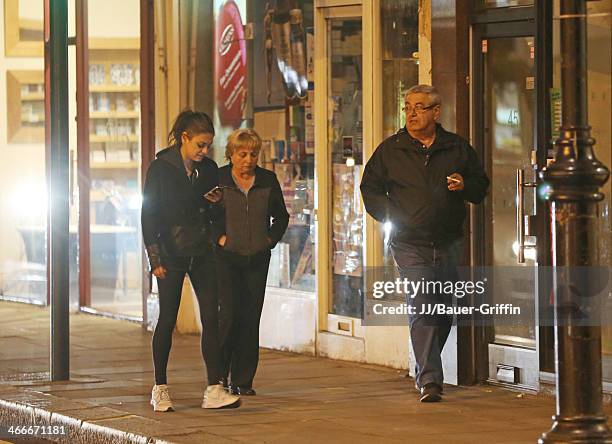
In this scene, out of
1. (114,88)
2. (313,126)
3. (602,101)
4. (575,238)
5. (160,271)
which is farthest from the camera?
(114,88)

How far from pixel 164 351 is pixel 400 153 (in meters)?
1.98

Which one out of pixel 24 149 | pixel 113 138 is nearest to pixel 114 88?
pixel 113 138

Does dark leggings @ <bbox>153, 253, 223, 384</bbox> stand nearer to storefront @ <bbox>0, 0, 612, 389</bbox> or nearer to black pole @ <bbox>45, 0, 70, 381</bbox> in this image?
black pole @ <bbox>45, 0, 70, 381</bbox>

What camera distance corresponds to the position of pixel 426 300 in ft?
31.2

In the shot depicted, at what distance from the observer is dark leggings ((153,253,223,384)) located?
908 cm

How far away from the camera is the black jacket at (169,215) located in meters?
9.05

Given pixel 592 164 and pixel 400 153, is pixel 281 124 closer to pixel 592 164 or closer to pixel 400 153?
pixel 400 153

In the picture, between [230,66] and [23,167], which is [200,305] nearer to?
[230,66]

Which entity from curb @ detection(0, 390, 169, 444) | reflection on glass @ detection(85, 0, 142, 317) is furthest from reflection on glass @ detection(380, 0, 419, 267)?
reflection on glass @ detection(85, 0, 142, 317)

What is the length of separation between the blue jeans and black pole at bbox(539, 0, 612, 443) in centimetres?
278

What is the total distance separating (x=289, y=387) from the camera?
33.5 ft

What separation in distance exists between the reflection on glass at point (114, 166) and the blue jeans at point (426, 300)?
5.87 metres

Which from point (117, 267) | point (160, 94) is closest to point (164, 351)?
point (160, 94)

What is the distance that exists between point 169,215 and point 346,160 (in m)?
2.84
